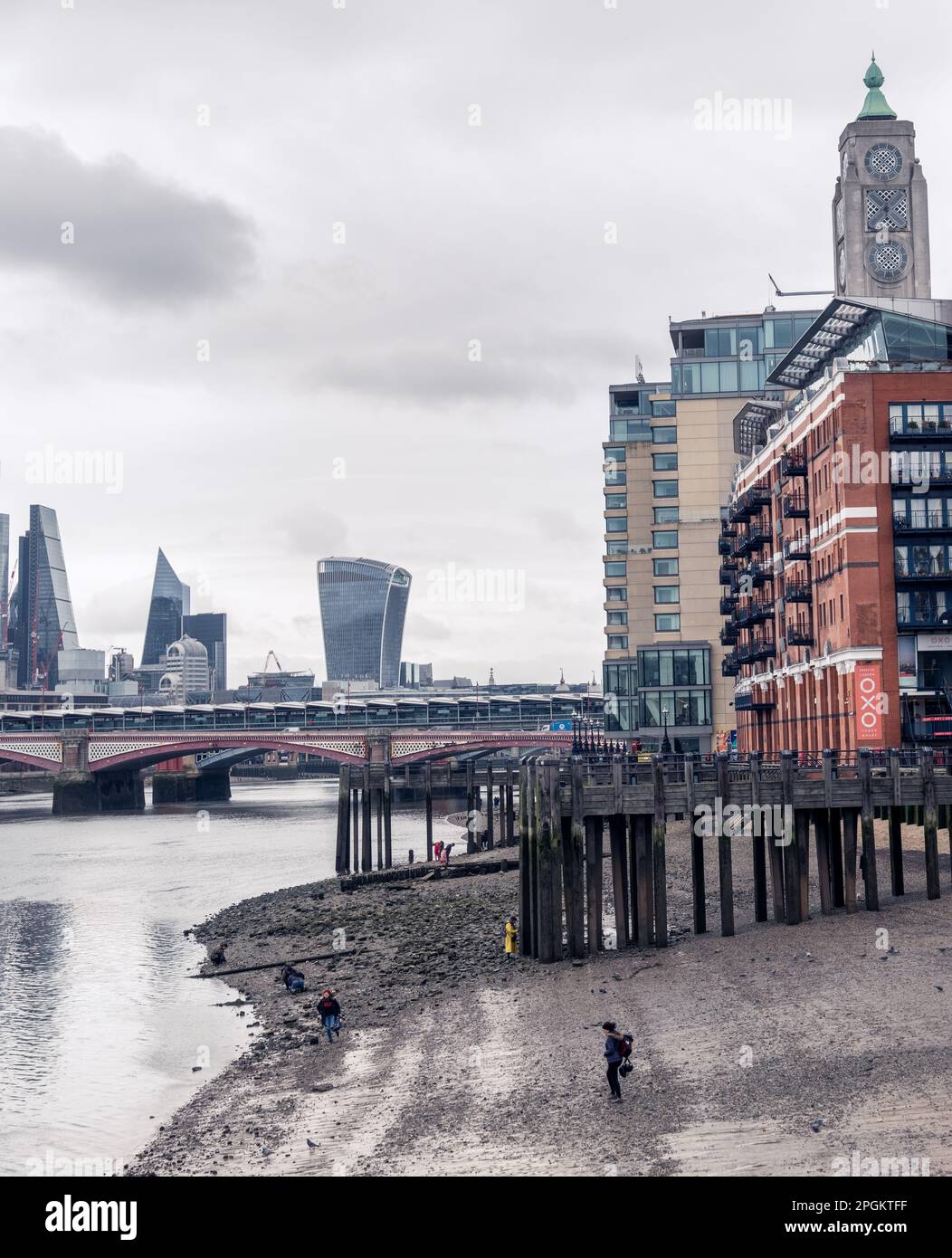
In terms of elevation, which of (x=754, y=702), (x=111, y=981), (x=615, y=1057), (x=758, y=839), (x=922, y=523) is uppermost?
(x=922, y=523)

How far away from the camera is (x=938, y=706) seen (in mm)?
60812

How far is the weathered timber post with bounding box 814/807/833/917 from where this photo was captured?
4053 cm

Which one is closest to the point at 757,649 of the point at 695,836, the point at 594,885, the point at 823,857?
the point at 823,857

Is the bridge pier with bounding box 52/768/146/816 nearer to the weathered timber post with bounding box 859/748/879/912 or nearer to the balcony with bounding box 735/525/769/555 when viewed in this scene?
the balcony with bounding box 735/525/769/555

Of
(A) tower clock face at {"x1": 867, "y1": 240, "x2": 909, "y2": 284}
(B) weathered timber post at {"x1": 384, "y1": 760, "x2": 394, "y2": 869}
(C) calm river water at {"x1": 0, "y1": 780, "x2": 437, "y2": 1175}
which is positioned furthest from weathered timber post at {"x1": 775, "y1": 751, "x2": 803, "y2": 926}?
(A) tower clock face at {"x1": 867, "y1": 240, "x2": 909, "y2": 284}

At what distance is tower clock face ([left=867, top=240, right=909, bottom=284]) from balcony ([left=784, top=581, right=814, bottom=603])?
158 feet

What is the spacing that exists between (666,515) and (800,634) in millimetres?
43123

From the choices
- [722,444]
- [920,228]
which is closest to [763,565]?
[722,444]

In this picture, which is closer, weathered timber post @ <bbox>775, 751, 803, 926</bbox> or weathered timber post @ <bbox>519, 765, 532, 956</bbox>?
weathered timber post @ <bbox>775, 751, 803, 926</bbox>

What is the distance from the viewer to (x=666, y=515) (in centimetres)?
11250

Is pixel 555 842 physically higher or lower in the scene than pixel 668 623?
lower

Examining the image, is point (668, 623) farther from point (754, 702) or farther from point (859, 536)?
point (859, 536)

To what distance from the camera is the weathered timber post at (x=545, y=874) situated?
39.2m
